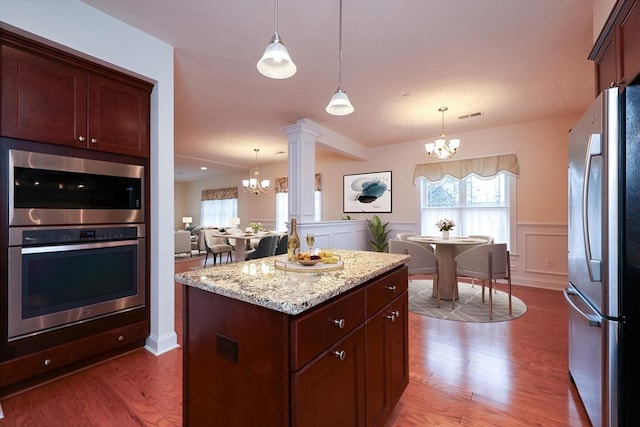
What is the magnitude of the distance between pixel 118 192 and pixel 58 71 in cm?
Answer: 84

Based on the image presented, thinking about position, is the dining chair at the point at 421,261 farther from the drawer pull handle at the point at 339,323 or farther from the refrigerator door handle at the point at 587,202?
the drawer pull handle at the point at 339,323

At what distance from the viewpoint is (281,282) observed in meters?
1.16

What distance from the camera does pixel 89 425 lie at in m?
1.50

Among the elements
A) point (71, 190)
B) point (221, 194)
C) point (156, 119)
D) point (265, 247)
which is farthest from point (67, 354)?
point (221, 194)

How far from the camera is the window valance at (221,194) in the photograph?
29.7ft

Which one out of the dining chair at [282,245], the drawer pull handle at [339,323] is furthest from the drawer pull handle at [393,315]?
the dining chair at [282,245]

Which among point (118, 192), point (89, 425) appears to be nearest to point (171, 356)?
point (89, 425)

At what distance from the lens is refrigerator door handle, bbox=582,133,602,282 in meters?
1.34

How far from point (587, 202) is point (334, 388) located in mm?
1508

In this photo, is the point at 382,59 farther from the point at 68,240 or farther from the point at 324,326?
the point at 68,240

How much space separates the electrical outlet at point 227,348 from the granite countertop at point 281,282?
0.17 meters

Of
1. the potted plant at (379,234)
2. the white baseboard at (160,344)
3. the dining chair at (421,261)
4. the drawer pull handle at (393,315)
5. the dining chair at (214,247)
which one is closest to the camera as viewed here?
the drawer pull handle at (393,315)

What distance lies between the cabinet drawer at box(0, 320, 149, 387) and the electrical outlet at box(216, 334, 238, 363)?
152 cm

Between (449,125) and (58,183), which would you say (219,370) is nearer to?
(58,183)
